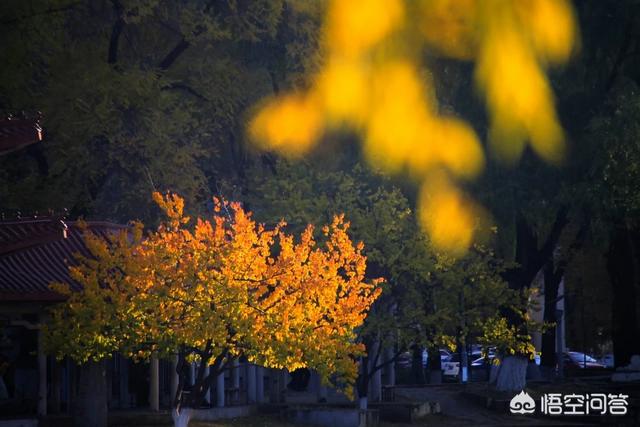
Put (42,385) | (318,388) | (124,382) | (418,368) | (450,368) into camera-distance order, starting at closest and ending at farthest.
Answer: (42,385) → (124,382) → (318,388) → (418,368) → (450,368)

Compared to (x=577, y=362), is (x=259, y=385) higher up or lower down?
higher up

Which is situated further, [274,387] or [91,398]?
[274,387]

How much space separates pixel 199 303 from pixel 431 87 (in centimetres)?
1639

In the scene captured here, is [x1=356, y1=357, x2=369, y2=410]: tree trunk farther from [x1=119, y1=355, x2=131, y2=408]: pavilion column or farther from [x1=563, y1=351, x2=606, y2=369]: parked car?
[x1=563, y1=351, x2=606, y2=369]: parked car

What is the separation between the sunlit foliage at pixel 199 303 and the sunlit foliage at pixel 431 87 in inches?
479

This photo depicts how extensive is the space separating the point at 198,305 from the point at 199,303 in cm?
5

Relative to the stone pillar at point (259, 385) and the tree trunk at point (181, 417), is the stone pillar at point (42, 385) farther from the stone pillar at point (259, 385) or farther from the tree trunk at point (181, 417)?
the stone pillar at point (259, 385)

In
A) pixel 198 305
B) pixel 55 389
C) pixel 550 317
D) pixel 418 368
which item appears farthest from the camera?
pixel 418 368

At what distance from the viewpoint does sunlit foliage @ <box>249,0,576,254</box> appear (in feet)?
140

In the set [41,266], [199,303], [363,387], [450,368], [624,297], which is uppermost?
[41,266]

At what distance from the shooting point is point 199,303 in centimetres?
3025

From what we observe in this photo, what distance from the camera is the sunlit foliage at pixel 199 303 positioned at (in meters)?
30.1

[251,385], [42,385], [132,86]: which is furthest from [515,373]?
[42,385]

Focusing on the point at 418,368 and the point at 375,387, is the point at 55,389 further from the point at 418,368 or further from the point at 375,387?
the point at 418,368
